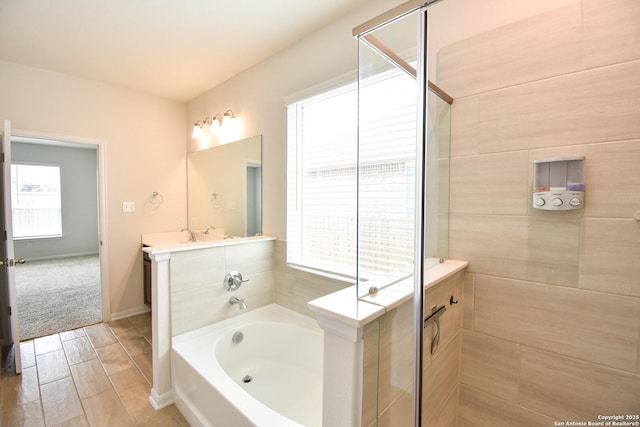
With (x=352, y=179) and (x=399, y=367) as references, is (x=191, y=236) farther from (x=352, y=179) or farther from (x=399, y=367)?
(x=399, y=367)

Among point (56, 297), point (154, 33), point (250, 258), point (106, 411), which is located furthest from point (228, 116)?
point (56, 297)

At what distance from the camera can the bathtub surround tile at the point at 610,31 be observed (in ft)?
3.55

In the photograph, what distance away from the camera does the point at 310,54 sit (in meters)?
2.24

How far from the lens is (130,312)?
333cm

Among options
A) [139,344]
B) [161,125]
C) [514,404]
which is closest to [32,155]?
[161,125]

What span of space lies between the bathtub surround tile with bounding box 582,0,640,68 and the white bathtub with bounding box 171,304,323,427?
6.79 feet

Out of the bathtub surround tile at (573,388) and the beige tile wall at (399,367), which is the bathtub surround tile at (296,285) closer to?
the beige tile wall at (399,367)

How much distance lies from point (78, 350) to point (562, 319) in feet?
11.8

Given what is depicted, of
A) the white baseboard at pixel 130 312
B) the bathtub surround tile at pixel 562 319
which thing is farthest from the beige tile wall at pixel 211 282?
the white baseboard at pixel 130 312

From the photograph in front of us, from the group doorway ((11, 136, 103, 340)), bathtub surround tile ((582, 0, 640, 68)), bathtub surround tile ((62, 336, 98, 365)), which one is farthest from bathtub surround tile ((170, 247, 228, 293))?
doorway ((11, 136, 103, 340))

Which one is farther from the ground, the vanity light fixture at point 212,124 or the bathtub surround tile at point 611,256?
the vanity light fixture at point 212,124

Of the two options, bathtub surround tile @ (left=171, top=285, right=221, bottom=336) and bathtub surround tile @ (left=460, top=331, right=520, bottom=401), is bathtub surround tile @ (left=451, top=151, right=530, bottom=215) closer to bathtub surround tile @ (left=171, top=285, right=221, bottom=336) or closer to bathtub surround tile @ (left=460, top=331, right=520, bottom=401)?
bathtub surround tile @ (left=460, top=331, right=520, bottom=401)

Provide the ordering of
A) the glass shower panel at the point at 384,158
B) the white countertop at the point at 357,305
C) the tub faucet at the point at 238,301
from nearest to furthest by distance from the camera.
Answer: the white countertop at the point at 357,305 → the glass shower panel at the point at 384,158 → the tub faucet at the point at 238,301

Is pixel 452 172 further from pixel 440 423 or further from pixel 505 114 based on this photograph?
pixel 440 423
